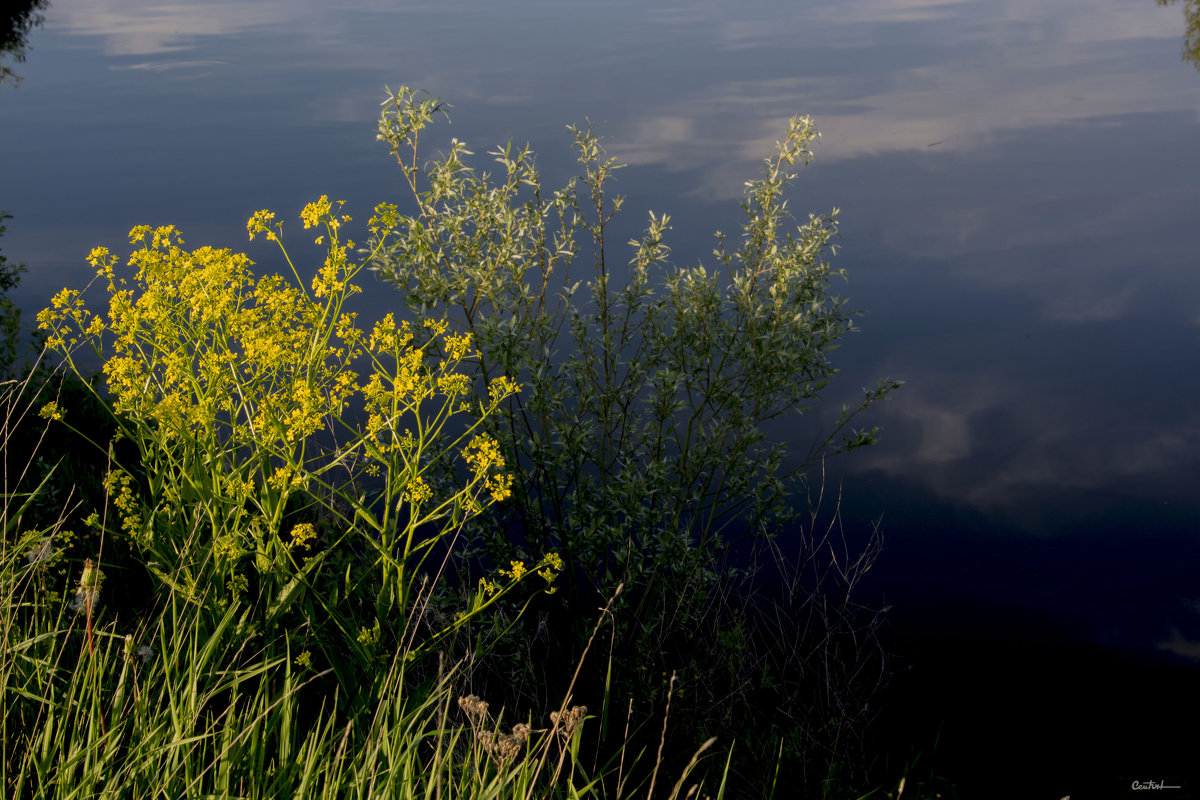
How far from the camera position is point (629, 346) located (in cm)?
519

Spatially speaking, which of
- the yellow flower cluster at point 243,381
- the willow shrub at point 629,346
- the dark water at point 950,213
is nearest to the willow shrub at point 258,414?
the yellow flower cluster at point 243,381

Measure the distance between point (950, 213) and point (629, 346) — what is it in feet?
30.8

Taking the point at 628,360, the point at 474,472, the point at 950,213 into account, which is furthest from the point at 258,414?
the point at 950,213

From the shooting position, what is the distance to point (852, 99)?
17.5 m

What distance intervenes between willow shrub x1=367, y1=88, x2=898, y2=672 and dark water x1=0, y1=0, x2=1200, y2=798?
6.85 ft

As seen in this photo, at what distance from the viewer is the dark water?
6266 mm

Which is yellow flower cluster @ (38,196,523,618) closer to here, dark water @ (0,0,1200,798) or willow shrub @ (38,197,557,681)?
willow shrub @ (38,197,557,681)

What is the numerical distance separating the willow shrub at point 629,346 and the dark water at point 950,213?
2.09 meters

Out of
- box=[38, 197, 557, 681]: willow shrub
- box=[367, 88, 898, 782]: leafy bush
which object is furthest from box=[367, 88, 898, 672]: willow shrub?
box=[38, 197, 557, 681]: willow shrub

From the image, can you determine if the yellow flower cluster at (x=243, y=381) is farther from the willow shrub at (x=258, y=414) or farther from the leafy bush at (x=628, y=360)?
the leafy bush at (x=628, y=360)

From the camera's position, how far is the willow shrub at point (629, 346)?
4582 mm

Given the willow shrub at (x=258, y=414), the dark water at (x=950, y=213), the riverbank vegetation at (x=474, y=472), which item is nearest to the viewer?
the willow shrub at (x=258, y=414)

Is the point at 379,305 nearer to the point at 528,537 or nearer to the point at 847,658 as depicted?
the point at 528,537

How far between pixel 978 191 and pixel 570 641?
11.5 m
